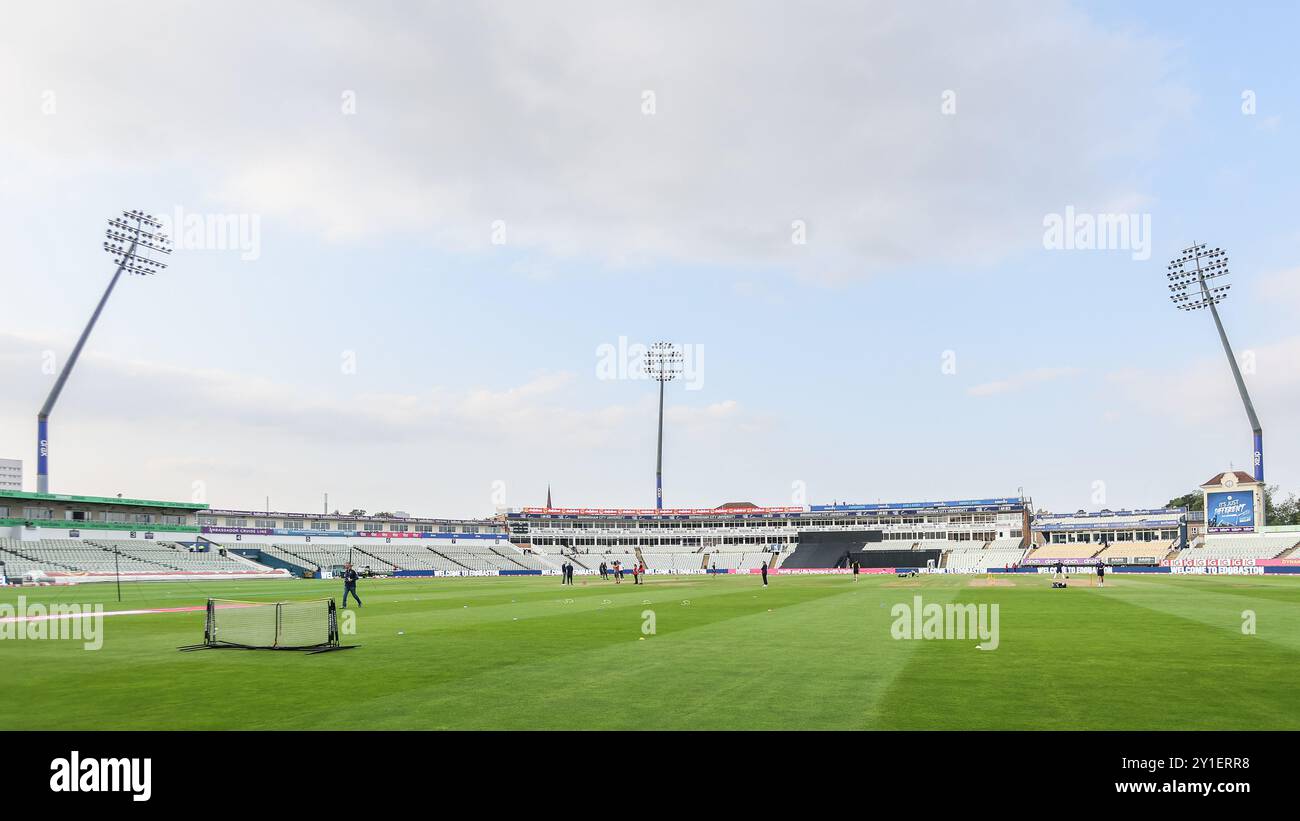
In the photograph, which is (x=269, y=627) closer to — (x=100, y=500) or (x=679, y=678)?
(x=679, y=678)

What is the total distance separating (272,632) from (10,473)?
17121 centimetres

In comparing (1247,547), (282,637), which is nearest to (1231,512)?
(1247,547)

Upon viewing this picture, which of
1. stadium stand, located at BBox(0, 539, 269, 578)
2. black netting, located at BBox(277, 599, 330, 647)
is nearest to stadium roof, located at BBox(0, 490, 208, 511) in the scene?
stadium stand, located at BBox(0, 539, 269, 578)

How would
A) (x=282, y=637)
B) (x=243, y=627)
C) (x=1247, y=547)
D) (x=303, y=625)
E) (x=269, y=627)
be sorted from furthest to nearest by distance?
(x=1247, y=547)
(x=303, y=625)
(x=269, y=627)
(x=243, y=627)
(x=282, y=637)

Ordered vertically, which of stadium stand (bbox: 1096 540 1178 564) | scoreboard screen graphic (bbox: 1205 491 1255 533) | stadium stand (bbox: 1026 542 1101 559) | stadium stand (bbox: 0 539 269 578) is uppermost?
scoreboard screen graphic (bbox: 1205 491 1255 533)

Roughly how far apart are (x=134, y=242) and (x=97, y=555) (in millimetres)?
31438

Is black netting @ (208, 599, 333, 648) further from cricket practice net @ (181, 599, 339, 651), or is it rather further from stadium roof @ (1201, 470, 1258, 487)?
stadium roof @ (1201, 470, 1258, 487)

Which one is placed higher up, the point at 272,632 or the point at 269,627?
the point at 272,632

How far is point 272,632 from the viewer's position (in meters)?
24.1

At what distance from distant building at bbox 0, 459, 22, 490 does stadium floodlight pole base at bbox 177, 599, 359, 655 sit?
523 feet

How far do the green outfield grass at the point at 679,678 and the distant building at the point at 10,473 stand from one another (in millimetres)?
162741

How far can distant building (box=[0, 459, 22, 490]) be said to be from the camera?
153500 millimetres

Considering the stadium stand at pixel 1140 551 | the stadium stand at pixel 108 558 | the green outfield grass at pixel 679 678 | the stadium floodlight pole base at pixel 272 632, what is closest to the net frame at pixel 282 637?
the stadium floodlight pole base at pixel 272 632
